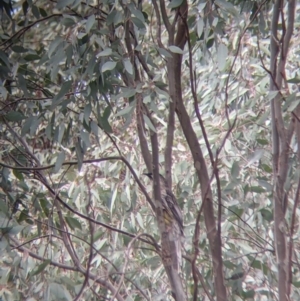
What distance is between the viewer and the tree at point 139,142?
159 cm

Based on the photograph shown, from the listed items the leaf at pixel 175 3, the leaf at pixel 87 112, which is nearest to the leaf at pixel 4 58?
the leaf at pixel 87 112

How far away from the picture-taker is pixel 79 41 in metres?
1.69

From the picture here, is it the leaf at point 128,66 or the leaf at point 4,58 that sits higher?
the leaf at point 4,58

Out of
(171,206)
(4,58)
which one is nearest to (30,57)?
(4,58)

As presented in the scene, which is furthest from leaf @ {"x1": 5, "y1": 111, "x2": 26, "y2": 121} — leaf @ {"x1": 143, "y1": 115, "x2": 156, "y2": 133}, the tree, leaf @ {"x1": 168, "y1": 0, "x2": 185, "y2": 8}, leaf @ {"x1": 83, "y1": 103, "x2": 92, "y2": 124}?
leaf @ {"x1": 168, "y1": 0, "x2": 185, "y2": 8}

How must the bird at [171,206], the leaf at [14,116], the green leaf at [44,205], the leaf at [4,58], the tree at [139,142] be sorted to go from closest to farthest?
the tree at [139,142], the leaf at [4,58], the leaf at [14,116], the bird at [171,206], the green leaf at [44,205]

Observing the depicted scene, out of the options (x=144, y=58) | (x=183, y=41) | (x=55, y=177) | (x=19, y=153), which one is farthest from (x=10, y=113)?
(x=55, y=177)

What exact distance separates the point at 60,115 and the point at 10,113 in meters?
0.17

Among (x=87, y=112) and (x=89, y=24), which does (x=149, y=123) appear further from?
(x=89, y=24)

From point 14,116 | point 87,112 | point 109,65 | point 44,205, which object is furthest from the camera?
point 44,205

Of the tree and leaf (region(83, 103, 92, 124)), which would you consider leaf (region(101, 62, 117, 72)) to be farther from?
leaf (region(83, 103, 92, 124))

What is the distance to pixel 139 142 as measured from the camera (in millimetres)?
1890

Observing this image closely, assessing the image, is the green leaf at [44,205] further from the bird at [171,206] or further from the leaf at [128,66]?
the leaf at [128,66]

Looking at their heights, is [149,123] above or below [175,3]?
below
